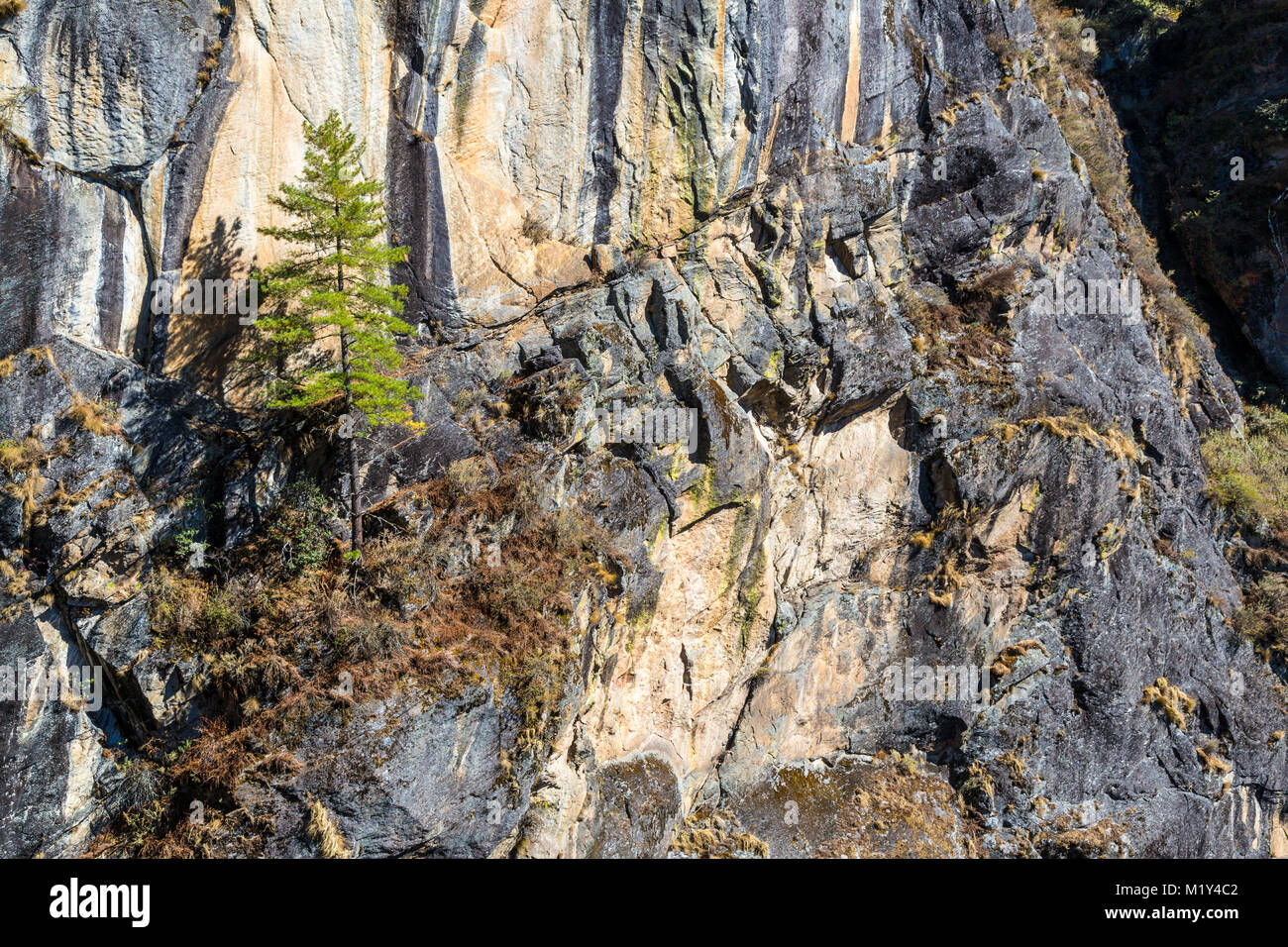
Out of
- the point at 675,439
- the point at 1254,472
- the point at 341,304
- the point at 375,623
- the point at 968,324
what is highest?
the point at 968,324

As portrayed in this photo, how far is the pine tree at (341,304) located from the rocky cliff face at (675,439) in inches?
32.8

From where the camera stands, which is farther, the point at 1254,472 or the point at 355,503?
the point at 1254,472

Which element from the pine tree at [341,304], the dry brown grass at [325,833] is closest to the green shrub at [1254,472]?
the pine tree at [341,304]

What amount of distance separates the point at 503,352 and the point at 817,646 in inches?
330

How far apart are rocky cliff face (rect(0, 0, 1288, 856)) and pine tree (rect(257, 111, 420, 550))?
0.83 metres

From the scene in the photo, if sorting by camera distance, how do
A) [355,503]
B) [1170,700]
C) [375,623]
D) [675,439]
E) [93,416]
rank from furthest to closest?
[1170,700] < [675,439] < [355,503] < [93,416] < [375,623]

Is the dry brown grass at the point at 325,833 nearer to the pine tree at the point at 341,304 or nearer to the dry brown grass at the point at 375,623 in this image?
the dry brown grass at the point at 375,623

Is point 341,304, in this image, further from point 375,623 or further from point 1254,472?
point 1254,472

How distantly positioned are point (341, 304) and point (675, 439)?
18.3 ft

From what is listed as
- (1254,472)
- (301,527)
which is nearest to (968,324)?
(1254,472)

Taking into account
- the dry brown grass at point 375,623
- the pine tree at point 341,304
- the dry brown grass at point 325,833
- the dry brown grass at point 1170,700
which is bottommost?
the dry brown grass at point 1170,700

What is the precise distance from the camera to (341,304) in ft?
28.9

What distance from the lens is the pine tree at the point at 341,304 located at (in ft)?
29.0

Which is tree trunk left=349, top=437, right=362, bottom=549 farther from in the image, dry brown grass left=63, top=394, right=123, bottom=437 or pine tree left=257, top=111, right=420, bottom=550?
dry brown grass left=63, top=394, right=123, bottom=437
